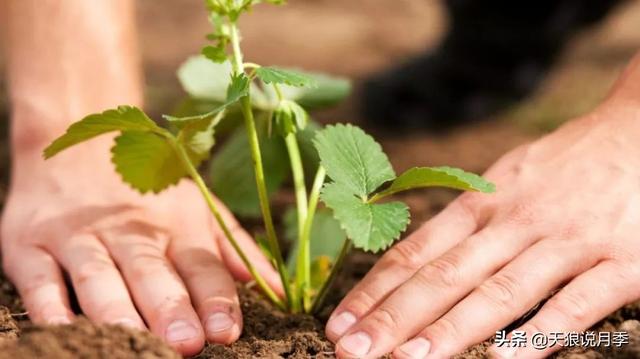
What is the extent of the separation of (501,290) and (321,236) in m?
0.42

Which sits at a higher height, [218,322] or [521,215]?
[521,215]

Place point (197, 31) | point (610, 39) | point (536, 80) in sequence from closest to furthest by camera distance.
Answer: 1. point (536, 80)
2. point (610, 39)
3. point (197, 31)

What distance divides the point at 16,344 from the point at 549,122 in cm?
201

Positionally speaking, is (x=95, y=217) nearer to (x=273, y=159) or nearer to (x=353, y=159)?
(x=273, y=159)

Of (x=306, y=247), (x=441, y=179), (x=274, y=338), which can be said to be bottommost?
(x=274, y=338)

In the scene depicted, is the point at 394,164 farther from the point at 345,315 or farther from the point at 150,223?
the point at 345,315

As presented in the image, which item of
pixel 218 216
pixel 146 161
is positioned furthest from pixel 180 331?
pixel 146 161

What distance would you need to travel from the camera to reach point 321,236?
156 centimetres

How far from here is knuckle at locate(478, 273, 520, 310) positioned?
4.00ft

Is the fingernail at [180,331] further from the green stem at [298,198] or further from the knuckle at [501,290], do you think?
the knuckle at [501,290]

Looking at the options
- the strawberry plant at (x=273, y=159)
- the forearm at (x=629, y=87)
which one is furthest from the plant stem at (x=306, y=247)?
the forearm at (x=629, y=87)

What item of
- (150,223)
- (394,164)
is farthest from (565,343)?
(394,164)

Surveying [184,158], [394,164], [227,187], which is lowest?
[394,164]

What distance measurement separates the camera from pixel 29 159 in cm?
167
